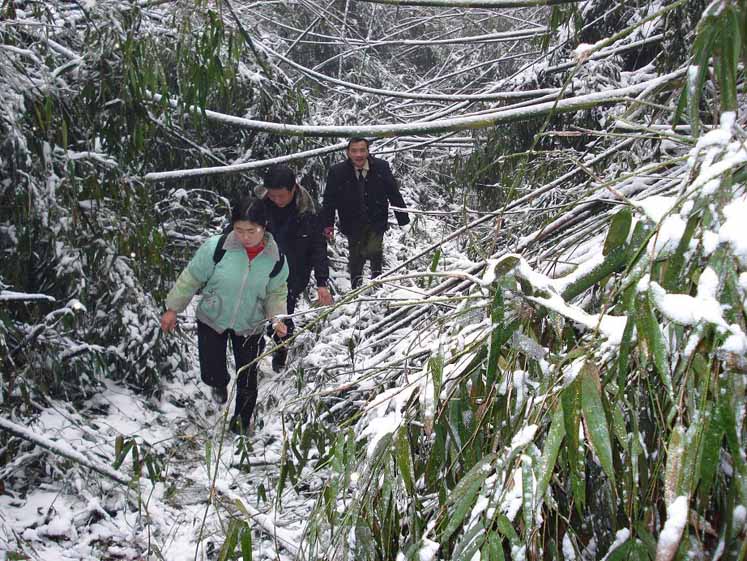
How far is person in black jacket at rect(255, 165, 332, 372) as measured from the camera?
17.1 feet

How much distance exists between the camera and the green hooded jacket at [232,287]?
4.34 m

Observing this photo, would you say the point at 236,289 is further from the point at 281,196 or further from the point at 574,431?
the point at 574,431

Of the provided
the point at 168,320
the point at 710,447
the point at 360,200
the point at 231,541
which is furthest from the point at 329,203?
the point at 710,447

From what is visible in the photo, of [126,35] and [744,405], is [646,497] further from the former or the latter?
[126,35]

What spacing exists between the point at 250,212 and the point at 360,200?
6.15 ft

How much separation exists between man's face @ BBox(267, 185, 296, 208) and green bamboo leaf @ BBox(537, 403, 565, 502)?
4123 mm

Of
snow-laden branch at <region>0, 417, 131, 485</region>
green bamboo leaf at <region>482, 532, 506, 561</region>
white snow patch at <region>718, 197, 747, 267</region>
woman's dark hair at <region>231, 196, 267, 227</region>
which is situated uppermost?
white snow patch at <region>718, 197, 747, 267</region>

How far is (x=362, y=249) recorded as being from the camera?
20.7ft

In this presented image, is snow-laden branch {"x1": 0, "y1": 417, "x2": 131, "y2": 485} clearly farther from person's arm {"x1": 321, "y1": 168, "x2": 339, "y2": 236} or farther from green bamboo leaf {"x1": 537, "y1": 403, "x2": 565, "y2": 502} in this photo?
green bamboo leaf {"x1": 537, "y1": 403, "x2": 565, "y2": 502}

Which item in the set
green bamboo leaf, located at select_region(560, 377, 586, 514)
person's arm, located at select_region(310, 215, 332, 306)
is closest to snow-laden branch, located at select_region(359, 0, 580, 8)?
green bamboo leaf, located at select_region(560, 377, 586, 514)

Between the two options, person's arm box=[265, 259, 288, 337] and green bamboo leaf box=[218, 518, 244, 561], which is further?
person's arm box=[265, 259, 288, 337]

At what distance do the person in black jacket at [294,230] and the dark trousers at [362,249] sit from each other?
441 millimetres

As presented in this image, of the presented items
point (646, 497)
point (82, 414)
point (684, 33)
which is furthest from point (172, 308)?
point (646, 497)

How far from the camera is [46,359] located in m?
4.18
